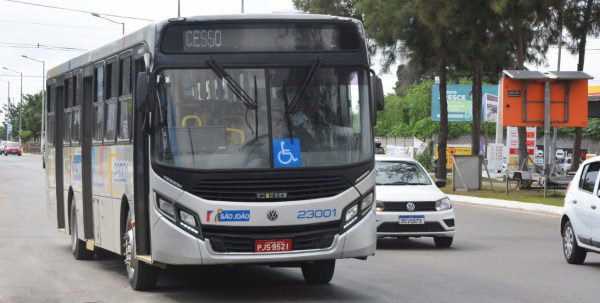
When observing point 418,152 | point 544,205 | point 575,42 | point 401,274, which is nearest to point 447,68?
point 575,42

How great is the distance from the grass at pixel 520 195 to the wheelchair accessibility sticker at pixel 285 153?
56.2 ft

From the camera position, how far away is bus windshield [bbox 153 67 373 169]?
8500mm

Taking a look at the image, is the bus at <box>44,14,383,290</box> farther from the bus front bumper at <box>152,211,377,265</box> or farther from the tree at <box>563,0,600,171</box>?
the tree at <box>563,0,600,171</box>

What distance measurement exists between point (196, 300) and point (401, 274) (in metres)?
3.04

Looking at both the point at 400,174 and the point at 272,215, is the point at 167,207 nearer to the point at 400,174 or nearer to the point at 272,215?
the point at 272,215

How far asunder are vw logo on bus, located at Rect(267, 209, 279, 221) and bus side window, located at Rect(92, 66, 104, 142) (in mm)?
3368

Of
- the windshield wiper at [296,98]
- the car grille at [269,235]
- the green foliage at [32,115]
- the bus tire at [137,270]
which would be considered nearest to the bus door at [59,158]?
the bus tire at [137,270]

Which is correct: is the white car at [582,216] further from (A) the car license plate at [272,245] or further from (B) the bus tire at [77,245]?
(B) the bus tire at [77,245]

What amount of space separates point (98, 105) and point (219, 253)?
3662 millimetres

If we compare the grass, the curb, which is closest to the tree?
the grass

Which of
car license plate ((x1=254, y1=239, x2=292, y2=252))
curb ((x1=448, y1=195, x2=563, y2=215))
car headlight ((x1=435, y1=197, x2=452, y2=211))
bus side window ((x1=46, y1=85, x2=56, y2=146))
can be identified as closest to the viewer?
car license plate ((x1=254, y1=239, x2=292, y2=252))

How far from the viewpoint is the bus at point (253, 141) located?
8.39 metres

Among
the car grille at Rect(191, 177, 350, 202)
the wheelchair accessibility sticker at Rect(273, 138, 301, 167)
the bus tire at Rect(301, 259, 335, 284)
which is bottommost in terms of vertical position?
the bus tire at Rect(301, 259, 335, 284)

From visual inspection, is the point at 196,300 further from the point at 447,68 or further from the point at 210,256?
the point at 447,68
